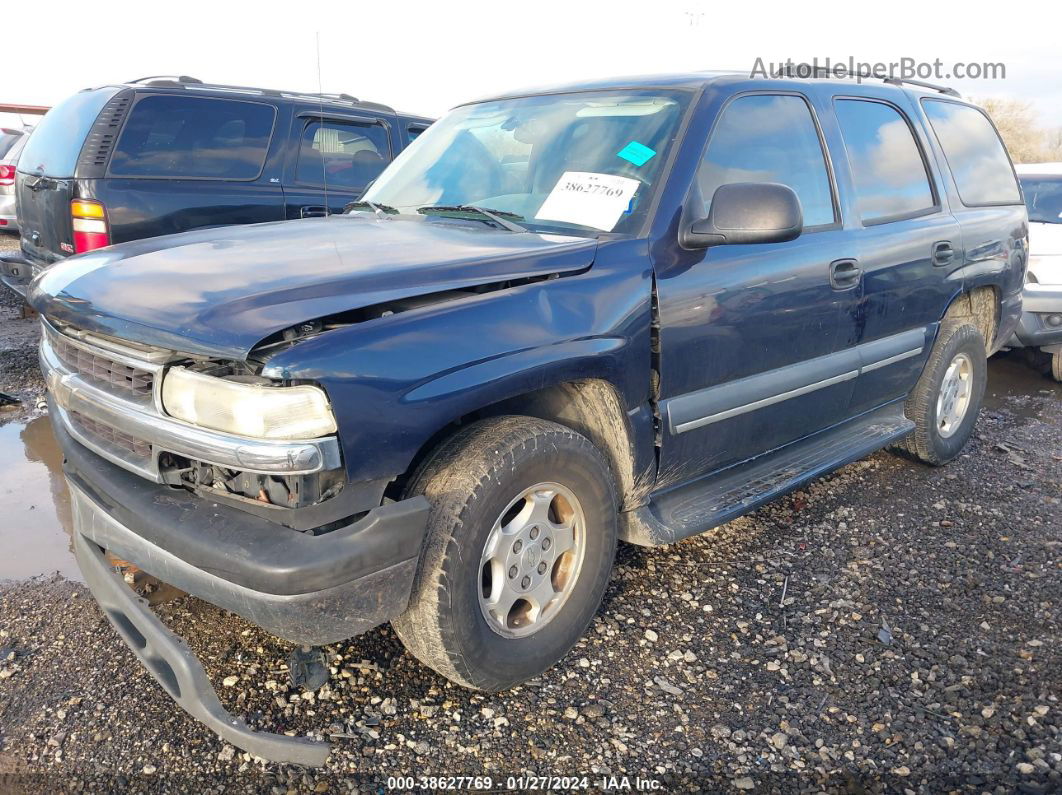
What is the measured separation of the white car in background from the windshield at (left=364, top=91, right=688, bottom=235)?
14.0ft

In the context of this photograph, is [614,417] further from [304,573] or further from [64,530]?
[64,530]

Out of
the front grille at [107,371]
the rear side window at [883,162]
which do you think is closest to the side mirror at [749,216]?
the rear side window at [883,162]

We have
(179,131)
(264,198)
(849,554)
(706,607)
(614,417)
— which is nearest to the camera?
(614,417)

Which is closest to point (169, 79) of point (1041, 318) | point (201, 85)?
point (201, 85)

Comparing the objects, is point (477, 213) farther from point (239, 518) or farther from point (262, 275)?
point (239, 518)

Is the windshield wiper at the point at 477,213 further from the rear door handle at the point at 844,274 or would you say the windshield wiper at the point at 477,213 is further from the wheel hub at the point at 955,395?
the wheel hub at the point at 955,395

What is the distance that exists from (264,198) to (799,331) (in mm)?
4282

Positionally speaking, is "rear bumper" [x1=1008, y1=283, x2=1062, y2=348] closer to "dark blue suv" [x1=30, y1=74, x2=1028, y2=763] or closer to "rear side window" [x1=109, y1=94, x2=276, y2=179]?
"dark blue suv" [x1=30, y1=74, x2=1028, y2=763]

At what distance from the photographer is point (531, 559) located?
97.3 inches

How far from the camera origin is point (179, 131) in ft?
18.2

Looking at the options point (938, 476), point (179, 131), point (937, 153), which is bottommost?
point (938, 476)

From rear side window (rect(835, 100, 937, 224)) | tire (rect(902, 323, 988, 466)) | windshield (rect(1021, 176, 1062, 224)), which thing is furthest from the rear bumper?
rear side window (rect(835, 100, 937, 224))

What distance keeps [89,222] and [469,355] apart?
4.12m

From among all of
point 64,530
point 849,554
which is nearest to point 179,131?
point 64,530
